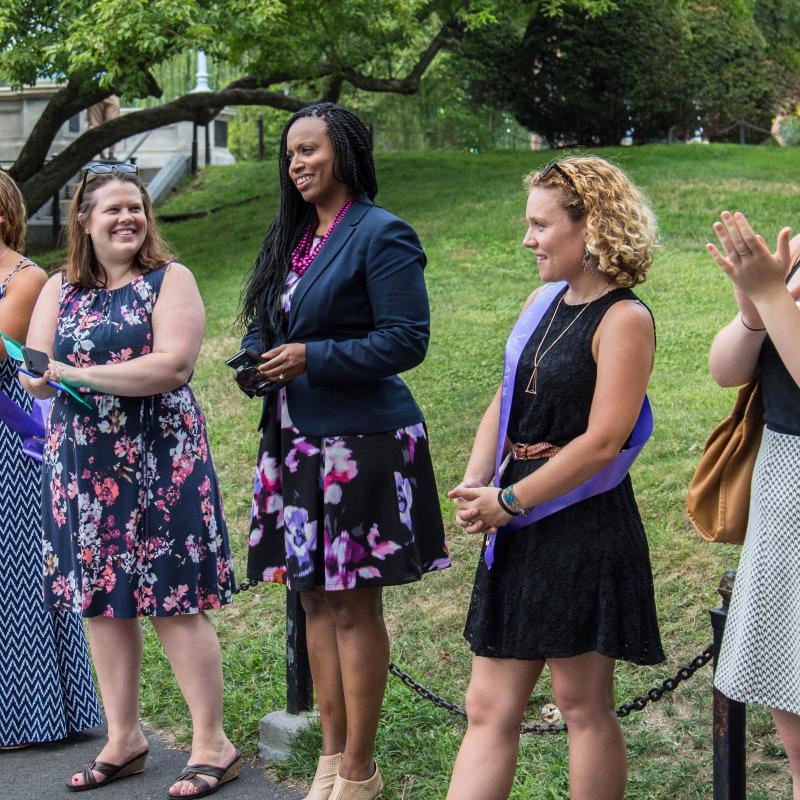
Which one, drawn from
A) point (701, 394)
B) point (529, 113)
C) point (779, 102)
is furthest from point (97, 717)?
point (779, 102)

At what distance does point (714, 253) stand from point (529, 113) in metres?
19.0

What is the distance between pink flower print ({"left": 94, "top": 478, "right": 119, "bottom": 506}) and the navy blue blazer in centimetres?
76

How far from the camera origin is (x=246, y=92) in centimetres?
1733

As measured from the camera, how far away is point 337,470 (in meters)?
3.83

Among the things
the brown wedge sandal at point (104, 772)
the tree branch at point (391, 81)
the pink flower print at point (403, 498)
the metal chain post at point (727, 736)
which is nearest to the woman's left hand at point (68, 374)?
the pink flower print at point (403, 498)

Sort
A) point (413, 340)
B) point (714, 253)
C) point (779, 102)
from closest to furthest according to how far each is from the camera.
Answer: point (714, 253) → point (413, 340) → point (779, 102)

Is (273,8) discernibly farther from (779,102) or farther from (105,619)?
(779,102)

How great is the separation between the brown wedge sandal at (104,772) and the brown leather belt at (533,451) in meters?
2.11

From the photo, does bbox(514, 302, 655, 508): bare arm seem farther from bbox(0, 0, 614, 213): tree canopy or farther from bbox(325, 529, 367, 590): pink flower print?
bbox(0, 0, 614, 213): tree canopy

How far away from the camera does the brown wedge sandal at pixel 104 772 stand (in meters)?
4.48

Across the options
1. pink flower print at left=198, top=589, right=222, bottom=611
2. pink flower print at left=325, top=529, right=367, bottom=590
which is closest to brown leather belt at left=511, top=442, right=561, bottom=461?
pink flower print at left=325, top=529, right=367, bottom=590

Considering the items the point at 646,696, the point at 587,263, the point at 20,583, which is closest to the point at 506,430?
the point at 587,263

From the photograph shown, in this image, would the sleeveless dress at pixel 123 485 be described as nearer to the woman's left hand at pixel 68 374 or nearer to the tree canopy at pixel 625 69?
the woman's left hand at pixel 68 374

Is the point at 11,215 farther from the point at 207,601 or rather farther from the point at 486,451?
the point at 486,451
